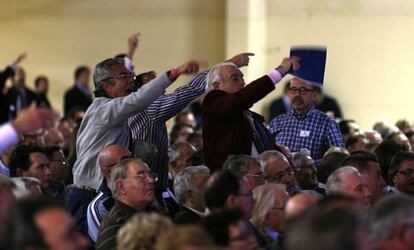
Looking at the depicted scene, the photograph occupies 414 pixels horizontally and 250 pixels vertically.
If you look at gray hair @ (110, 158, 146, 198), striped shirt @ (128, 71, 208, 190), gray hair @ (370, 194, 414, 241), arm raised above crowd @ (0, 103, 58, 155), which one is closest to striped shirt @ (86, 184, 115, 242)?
gray hair @ (110, 158, 146, 198)

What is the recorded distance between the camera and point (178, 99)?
779 cm

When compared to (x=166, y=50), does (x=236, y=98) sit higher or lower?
higher

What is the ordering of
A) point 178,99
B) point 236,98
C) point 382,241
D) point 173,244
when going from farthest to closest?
point 178,99, point 236,98, point 382,241, point 173,244

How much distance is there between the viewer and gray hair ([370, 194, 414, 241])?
4875mm

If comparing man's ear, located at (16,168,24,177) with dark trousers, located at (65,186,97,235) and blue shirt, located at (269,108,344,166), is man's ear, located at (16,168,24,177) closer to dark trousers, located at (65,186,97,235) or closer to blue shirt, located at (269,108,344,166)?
dark trousers, located at (65,186,97,235)

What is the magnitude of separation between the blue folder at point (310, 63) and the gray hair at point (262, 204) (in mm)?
1440

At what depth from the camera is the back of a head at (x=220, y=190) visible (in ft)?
19.2

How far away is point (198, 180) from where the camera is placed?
6.93m

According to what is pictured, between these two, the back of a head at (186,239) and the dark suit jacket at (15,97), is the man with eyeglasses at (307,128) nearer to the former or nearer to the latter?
the back of a head at (186,239)

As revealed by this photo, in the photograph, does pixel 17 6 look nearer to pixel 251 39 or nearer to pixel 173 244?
pixel 251 39

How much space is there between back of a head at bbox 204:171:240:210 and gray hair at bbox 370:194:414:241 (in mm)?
1059

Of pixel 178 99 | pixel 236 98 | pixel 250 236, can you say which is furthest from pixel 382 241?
pixel 178 99

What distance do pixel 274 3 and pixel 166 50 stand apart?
166 cm

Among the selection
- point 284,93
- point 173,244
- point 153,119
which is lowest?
point 284,93
